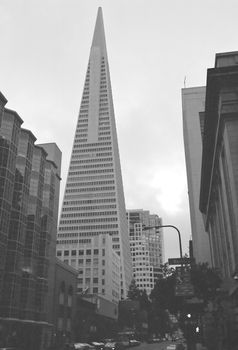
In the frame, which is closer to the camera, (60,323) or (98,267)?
(60,323)

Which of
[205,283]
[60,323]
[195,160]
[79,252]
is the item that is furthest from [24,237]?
[79,252]

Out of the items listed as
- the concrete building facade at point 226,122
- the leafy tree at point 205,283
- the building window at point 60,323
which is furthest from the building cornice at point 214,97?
the building window at point 60,323

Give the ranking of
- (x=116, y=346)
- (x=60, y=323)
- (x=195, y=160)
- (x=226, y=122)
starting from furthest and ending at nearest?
(x=195, y=160) < (x=60, y=323) < (x=116, y=346) < (x=226, y=122)

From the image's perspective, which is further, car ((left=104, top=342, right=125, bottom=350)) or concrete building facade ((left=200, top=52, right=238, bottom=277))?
car ((left=104, top=342, right=125, bottom=350))

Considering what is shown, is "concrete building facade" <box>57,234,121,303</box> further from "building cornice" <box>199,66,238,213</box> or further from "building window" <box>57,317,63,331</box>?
"building cornice" <box>199,66,238,213</box>

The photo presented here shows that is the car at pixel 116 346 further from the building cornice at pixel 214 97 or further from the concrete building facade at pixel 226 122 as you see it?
→ the building cornice at pixel 214 97

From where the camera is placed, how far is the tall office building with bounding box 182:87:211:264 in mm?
100500

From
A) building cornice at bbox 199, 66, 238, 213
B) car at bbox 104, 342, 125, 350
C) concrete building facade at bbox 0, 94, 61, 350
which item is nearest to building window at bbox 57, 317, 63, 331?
concrete building facade at bbox 0, 94, 61, 350

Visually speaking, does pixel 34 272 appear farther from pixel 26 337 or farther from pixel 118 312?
pixel 118 312

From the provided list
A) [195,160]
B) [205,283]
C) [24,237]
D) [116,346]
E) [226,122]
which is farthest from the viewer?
[195,160]

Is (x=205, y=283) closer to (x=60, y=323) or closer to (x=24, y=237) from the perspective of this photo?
(x=24, y=237)

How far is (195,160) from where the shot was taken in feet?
363

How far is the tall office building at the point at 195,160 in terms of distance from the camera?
100500 mm

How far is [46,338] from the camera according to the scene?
70938mm
